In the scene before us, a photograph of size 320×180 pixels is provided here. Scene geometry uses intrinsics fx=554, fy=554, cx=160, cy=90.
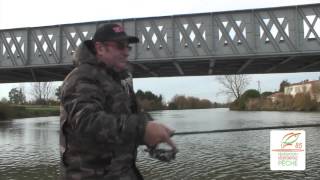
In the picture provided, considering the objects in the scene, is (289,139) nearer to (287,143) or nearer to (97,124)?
(287,143)

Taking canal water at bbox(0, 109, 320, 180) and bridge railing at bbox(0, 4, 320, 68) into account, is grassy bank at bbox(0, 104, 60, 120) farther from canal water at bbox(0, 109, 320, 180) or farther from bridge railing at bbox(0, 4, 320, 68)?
bridge railing at bbox(0, 4, 320, 68)

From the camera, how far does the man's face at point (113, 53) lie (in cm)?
379

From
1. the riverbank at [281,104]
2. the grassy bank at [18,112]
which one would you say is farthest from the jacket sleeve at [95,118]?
the riverbank at [281,104]

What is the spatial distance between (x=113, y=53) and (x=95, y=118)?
0.57 meters

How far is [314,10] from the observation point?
2803 centimetres

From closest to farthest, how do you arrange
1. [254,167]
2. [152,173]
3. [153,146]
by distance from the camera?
[153,146], [152,173], [254,167]

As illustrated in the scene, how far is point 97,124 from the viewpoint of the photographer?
3426 mm

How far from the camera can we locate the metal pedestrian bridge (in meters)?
28.2

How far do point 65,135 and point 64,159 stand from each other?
18cm

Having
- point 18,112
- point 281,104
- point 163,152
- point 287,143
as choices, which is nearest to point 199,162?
point 287,143

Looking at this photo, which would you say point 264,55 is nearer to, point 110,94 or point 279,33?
point 279,33

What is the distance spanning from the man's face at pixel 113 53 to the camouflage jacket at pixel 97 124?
0.04m

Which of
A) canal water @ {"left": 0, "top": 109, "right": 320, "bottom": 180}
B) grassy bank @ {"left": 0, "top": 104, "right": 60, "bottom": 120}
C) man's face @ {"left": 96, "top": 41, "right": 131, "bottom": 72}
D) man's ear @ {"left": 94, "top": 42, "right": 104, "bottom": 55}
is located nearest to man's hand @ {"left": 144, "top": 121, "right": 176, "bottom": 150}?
man's face @ {"left": 96, "top": 41, "right": 131, "bottom": 72}

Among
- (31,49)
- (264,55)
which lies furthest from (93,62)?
(31,49)
